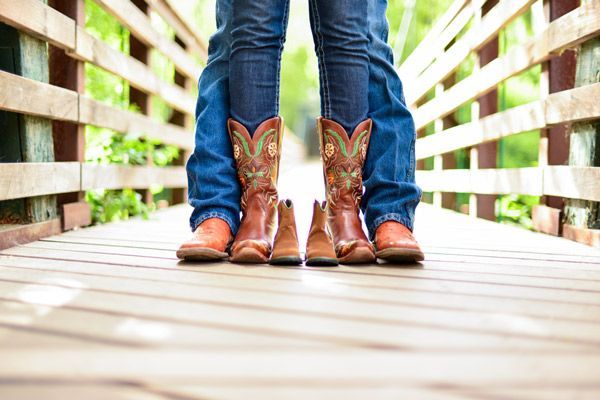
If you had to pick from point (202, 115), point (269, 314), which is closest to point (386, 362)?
point (269, 314)

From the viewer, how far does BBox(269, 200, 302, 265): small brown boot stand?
1221 millimetres

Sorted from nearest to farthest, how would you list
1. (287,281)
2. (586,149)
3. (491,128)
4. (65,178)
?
(287,281), (586,149), (65,178), (491,128)

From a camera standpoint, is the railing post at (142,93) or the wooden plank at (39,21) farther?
the railing post at (142,93)

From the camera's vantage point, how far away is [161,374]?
0.60 meters

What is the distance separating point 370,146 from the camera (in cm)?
140

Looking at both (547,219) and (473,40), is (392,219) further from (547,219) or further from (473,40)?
(473,40)

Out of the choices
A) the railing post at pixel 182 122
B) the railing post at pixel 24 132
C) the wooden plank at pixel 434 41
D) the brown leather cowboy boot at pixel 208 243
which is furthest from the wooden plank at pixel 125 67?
the wooden plank at pixel 434 41

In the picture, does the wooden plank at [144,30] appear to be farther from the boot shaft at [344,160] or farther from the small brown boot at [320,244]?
the small brown boot at [320,244]

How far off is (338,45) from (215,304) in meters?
0.68

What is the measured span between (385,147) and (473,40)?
1.61m

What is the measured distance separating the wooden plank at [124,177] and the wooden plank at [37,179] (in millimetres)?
103

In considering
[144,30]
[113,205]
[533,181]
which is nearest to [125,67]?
[144,30]

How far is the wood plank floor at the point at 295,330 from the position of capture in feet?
1.91

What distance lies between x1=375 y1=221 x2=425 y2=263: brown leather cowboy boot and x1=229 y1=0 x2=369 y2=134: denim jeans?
250 mm
